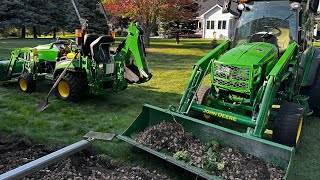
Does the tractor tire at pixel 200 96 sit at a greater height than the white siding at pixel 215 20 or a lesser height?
lesser

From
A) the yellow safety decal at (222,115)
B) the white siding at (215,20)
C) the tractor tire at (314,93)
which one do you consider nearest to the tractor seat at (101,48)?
the yellow safety decal at (222,115)

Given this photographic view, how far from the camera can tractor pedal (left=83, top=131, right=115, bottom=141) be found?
4878 millimetres

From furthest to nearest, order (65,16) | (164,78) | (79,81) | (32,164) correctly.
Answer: (65,16) → (164,78) → (79,81) → (32,164)

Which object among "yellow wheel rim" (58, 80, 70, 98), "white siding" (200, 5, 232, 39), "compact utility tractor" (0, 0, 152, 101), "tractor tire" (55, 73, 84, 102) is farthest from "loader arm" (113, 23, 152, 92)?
"white siding" (200, 5, 232, 39)

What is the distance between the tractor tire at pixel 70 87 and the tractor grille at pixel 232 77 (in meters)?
2.93

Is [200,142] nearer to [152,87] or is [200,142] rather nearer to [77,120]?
[77,120]

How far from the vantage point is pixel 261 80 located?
15.7 feet

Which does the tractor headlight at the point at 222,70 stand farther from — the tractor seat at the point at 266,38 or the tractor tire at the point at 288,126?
the tractor seat at the point at 266,38

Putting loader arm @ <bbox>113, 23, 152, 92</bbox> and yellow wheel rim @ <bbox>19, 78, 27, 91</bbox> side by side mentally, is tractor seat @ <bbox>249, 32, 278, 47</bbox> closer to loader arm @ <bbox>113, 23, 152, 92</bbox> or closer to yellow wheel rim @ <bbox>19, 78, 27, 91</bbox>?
loader arm @ <bbox>113, 23, 152, 92</bbox>

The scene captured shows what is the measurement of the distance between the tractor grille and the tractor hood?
86 mm

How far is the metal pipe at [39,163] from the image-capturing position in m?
3.30

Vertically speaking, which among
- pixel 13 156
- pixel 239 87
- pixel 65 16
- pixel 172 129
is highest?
pixel 65 16

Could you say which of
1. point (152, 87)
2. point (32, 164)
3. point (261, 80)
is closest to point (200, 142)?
point (261, 80)

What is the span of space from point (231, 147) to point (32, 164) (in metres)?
2.34
